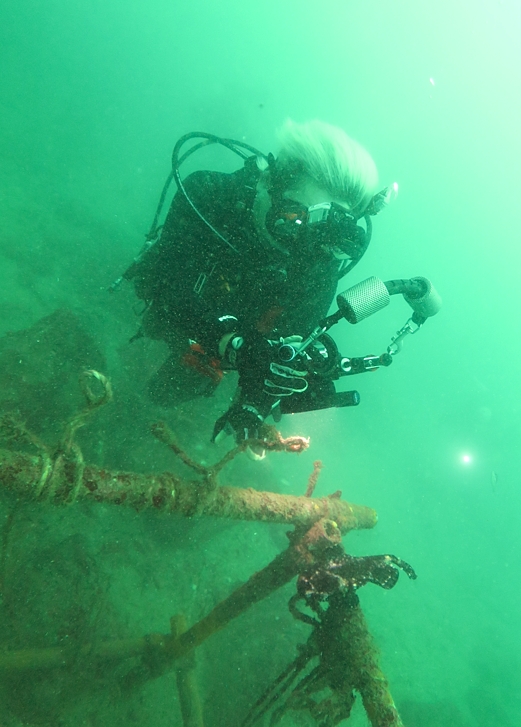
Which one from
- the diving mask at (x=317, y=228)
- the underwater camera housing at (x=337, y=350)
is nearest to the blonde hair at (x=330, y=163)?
the diving mask at (x=317, y=228)

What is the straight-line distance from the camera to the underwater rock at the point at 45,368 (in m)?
4.75

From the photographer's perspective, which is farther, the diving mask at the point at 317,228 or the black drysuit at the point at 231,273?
the black drysuit at the point at 231,273

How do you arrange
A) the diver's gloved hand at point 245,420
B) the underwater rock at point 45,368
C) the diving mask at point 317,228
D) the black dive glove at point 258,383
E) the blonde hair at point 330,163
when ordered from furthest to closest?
1. the underwater rock at point 45,368
2. the blonde hair at point 330,163
3. the diving mask at point 317,228
4. the diver's gloved hand at point 245,420
5. the black dive glove at point 258,383

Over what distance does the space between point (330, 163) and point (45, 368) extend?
14.3 ft

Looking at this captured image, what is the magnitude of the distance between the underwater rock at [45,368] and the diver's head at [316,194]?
3486mm

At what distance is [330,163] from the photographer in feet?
11.3

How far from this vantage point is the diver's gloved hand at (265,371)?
7.84ft

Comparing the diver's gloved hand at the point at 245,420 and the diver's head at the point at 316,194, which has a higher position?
the diver's head at the point at 316,194

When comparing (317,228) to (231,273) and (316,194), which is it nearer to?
(316,194)

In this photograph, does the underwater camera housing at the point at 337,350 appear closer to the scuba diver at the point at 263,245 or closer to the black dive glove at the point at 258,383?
the black dive glove at the point at 258,383

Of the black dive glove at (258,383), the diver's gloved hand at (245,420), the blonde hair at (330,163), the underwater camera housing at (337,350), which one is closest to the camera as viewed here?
the underwater camera housing at (337,350)

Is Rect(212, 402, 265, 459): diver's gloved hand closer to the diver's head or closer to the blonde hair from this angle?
the diver's head

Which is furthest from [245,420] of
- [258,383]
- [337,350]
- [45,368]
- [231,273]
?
[45,368]

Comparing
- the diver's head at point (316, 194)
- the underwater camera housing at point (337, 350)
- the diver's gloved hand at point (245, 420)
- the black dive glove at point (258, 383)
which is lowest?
the diver's gloved hand at point (245, 420)
